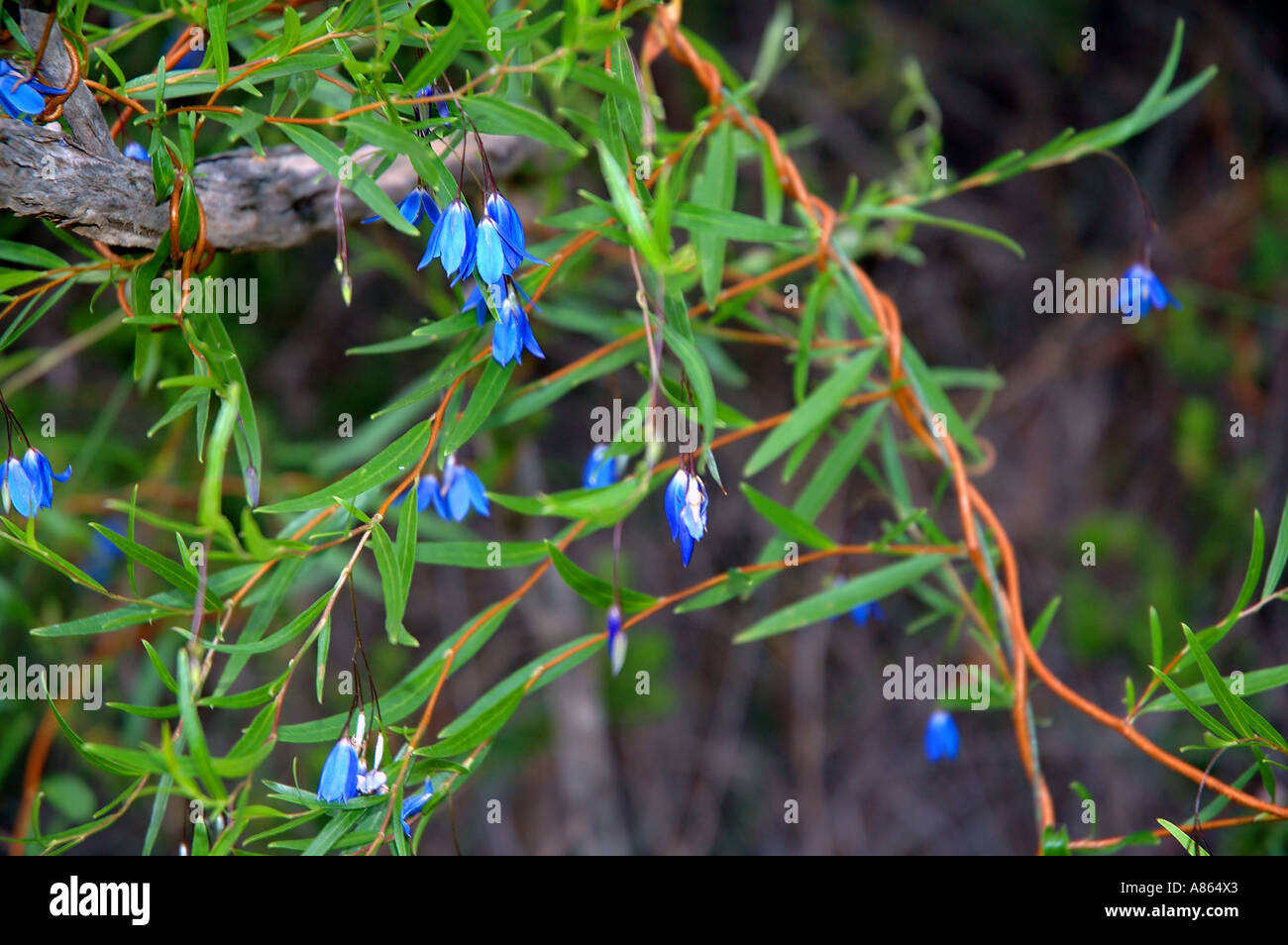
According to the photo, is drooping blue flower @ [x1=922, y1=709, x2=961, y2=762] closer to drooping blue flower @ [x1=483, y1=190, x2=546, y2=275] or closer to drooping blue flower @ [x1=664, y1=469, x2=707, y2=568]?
drooping blue flower @ [x1=664, y1=469, x2=707, y2=568]

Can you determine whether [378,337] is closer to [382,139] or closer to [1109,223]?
[382,139]

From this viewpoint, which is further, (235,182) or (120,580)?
(120,580)

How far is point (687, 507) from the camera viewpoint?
0.93m

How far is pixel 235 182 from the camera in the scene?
3.70ft

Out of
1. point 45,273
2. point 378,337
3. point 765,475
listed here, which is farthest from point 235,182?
point 765,475

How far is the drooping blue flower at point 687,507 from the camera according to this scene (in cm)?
93

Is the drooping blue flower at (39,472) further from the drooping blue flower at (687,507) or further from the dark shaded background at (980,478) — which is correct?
the dark shaded background at (980,478)

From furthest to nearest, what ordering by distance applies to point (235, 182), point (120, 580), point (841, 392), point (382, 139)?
point (120, 580) < point (841, 392) < point (235, 182) < point (382, 139)

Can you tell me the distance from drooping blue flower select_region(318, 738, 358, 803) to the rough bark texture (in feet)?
2.04

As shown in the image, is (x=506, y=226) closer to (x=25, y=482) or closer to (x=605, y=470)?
(x=605, y=470)

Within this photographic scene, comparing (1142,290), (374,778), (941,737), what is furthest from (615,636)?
(1142,290)

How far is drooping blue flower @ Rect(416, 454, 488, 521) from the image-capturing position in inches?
48.1

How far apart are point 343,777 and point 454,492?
0.41m
